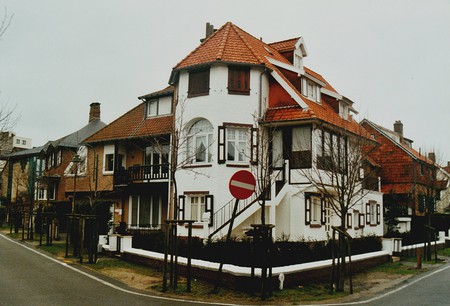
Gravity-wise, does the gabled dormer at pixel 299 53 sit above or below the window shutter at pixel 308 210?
above

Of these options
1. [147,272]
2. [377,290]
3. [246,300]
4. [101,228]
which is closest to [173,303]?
[246,300]

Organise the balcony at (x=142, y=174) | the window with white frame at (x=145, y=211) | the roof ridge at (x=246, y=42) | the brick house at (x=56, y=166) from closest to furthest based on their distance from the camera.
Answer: the roof ridge at (x=246, y=42) < the balcony at (x=142, y=174) < the window with white frame at (x=145, y=211) < the brick house at (x=56, y=166)

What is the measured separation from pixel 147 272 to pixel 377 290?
24.1 ft

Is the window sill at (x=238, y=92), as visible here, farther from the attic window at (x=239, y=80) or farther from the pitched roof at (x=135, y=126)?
the pitched roof at (x=135, y=126)

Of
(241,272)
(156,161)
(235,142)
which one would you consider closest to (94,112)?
(156,161)

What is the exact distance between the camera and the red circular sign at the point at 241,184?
1173 cm

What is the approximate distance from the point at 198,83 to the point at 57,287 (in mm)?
14153

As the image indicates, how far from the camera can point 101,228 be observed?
2397cm

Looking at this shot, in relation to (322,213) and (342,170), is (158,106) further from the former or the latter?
(342,170)

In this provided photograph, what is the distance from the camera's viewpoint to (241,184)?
11828 millimetres

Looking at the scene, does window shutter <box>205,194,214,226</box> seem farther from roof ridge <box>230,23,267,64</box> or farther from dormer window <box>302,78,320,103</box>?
dormer window <box>302,78,320,103</box>

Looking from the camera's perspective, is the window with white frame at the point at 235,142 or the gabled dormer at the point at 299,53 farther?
the gabled dormer at the point at 299,53

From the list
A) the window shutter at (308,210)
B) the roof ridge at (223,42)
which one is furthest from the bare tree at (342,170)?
the roof ridge at (223,42)

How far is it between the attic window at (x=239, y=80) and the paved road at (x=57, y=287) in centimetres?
1162
